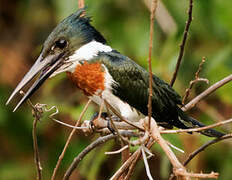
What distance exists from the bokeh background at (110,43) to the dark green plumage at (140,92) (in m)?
0.74

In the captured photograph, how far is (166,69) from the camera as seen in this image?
271cm

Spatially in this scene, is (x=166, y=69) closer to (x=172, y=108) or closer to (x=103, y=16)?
(x=172, y=108)

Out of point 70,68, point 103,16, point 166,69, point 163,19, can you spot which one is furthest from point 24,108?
point 70,68

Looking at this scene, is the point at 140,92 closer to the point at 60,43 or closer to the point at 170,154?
the point at 60,43

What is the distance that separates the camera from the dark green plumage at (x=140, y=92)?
7.11 ft

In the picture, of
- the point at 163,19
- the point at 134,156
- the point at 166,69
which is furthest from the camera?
the point at 163,19

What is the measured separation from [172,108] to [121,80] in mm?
228

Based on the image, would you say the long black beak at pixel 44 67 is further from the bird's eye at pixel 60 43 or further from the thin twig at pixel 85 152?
the thin twig at pixel 85 152

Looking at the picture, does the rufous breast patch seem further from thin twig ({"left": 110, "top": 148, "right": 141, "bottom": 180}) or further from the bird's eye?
thin twig ({"left": 110, "top": 148, "right": 141, "bottom": 180})

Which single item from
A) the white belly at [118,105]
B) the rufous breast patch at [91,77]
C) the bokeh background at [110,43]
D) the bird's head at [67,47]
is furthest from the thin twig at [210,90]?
the bokeh background at [110,43]

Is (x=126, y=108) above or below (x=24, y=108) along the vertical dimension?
above

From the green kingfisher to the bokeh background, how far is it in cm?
77

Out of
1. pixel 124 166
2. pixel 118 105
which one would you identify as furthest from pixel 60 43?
pixel 124 166

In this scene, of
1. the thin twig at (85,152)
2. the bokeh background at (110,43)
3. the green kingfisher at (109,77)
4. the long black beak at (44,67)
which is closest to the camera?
the thin twig at (85,152)
